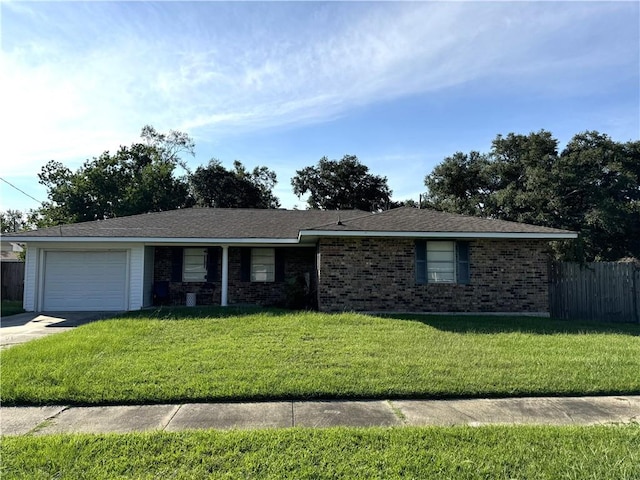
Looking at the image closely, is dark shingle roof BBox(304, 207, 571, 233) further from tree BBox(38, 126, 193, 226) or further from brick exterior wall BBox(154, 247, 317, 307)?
tree BBox(38, 126, 193, 226)

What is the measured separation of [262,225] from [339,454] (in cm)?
1241

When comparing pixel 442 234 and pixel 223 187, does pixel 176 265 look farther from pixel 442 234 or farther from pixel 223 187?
pixel 223 187

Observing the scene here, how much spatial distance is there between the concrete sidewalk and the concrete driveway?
4.91 meters

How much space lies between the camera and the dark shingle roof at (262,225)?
1214 cm

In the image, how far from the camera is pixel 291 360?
21.9ft

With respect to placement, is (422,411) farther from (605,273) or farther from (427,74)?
(605,273)

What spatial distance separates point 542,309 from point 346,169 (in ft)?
84.3

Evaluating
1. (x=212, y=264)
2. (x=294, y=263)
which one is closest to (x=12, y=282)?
(x=212, y=264)

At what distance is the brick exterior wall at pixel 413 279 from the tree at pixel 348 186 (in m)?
24.3

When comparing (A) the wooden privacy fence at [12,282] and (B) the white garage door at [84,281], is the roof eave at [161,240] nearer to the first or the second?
(B) the white garage door at [84,281]

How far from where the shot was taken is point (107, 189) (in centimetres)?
2786

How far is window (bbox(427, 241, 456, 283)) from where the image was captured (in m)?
12.4

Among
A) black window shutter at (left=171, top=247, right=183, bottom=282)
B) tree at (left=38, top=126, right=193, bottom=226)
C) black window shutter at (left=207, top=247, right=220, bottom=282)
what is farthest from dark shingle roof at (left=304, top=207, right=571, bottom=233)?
tree at (left=38, top=126, right=193, bottom=226)

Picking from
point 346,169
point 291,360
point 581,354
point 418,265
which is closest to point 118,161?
point 346,169
